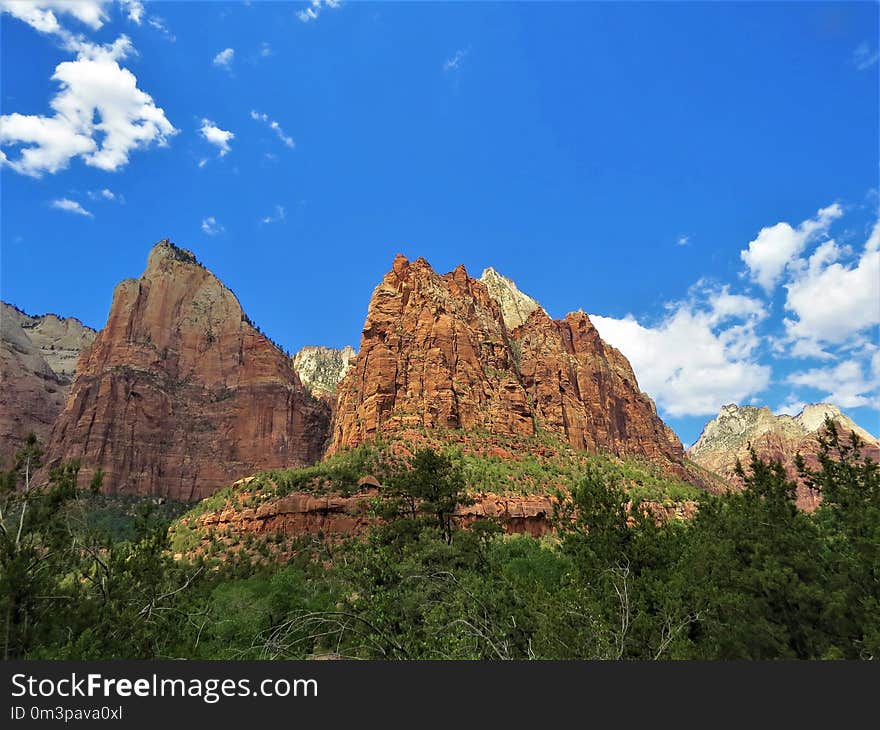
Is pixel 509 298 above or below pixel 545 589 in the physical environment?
above

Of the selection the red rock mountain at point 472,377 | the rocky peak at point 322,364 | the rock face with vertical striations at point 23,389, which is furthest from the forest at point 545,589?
the rocky peak at point 322,364

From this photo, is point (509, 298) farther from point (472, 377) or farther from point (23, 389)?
point (23, 389)

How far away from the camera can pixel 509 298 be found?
154 metres

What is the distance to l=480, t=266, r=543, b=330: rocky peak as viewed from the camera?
14600 cm

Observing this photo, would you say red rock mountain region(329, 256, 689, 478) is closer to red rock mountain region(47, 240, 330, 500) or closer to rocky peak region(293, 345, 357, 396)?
red rock mountain region(47, 240, 330, 500)

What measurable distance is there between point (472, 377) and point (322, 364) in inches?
4793

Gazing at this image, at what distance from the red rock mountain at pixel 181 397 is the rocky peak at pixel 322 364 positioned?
6036 centimetres

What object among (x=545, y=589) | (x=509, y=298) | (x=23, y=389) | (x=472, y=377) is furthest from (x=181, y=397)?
(x=545, y=589)

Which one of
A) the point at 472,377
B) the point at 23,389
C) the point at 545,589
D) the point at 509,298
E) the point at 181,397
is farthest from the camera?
the point at 509,298

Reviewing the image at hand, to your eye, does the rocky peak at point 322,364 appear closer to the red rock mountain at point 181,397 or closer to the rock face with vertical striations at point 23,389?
the red rock mountain at point 181,397

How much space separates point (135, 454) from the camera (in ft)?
309

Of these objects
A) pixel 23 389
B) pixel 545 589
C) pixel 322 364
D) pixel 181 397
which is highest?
pixel 322 364

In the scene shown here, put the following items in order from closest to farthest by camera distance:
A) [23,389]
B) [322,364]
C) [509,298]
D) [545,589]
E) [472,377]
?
[545,589] → [472,377] → [23,389] → [509,298] → [322,364]

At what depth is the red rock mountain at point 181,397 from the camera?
9431 centimetres
